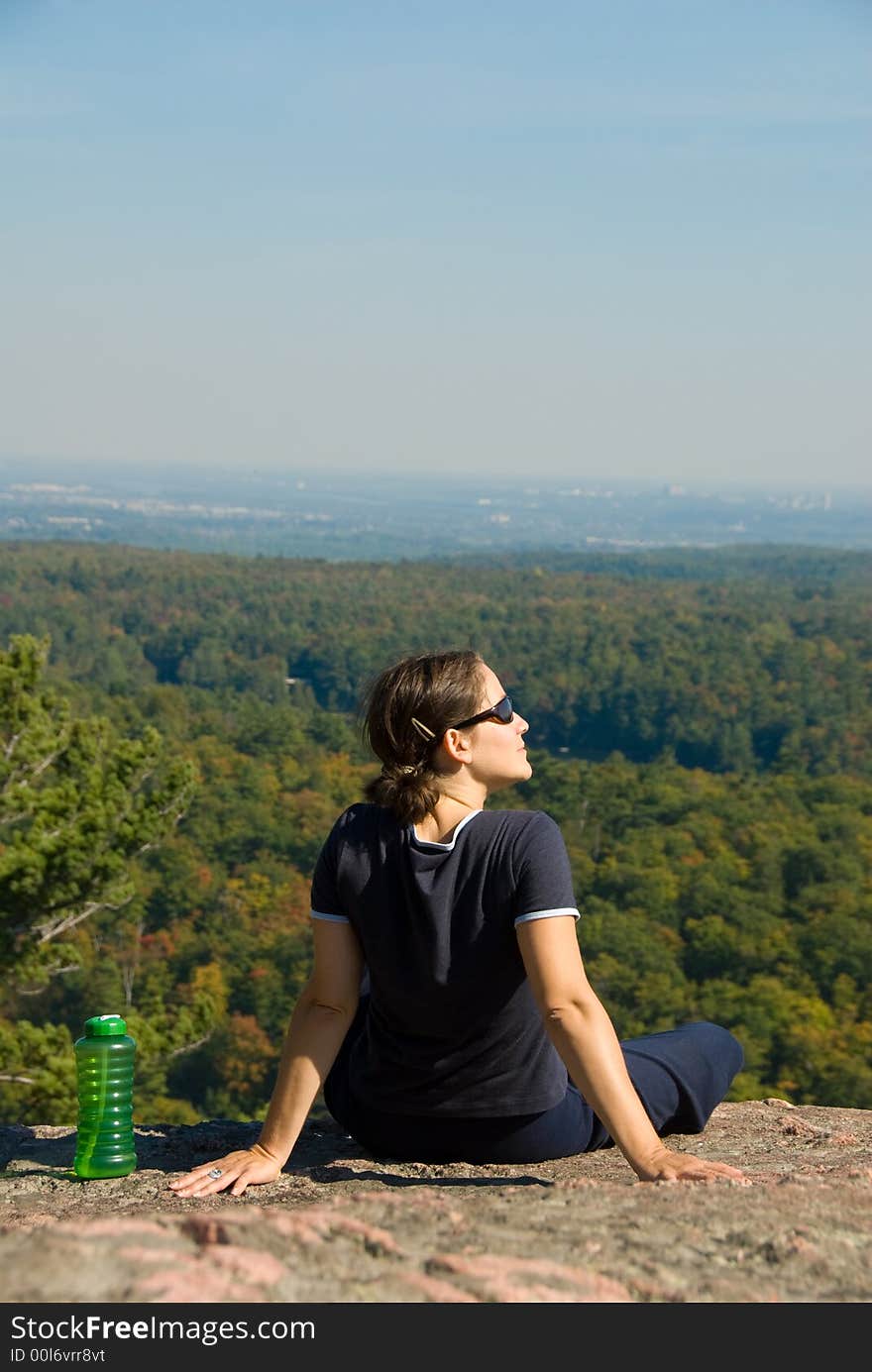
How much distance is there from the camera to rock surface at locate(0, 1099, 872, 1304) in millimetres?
1756

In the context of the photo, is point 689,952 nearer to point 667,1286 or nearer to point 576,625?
point 667,1286

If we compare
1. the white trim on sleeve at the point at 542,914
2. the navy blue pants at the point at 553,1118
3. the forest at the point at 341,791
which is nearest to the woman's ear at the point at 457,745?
the forest at the point at 341,791

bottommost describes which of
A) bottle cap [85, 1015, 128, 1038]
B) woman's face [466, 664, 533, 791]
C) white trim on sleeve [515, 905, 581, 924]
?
bottle cap [85, 1015, 128, 1038]

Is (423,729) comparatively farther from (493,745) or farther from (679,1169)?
(679,1169)

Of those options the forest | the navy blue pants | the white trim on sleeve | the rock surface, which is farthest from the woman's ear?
the rock surface

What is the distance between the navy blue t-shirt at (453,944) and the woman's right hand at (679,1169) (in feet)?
1.05

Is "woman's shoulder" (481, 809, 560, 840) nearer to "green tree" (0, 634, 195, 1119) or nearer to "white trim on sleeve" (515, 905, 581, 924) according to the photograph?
"white trim on sleeve" (515, 905, 581, 924)

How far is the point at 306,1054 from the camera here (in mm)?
2807

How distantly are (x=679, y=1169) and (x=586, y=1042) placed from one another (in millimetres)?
263

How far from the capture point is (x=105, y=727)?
1189 centimetres

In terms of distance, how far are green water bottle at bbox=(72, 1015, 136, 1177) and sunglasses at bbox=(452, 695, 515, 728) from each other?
1.03m

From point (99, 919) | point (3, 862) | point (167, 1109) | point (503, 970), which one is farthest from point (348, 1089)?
point (99, 919)

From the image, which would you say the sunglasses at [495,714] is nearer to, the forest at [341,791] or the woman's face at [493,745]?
the woman's face at [493,745]

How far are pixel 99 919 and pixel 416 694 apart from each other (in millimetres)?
31728
